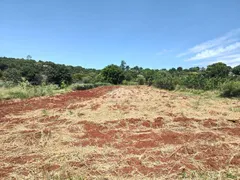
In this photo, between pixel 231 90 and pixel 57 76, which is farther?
pixel 57 76

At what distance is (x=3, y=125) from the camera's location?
5965mm

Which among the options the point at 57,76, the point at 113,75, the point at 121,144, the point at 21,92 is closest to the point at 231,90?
the point at 121,144

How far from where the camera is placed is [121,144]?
13.9 feet

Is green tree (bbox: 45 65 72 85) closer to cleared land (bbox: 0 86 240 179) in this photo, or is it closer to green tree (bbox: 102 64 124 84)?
green tree (bbox: 102 64 124 84)

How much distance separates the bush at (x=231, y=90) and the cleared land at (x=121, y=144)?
6187 mm

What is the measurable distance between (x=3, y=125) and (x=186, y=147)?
16.7 feet

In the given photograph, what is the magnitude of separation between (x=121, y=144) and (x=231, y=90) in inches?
425

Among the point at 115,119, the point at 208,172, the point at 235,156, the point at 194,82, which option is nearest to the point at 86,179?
the point at 208,172

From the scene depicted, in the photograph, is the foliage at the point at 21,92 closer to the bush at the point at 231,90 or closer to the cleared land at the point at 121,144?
the cleared land at the point at 121,144

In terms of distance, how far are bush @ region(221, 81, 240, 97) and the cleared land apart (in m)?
6.19

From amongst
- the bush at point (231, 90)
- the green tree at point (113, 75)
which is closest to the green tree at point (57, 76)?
the green tree at point (113, 75)

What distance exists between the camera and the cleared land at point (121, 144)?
3148mm

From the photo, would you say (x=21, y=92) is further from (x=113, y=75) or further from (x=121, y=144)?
(x=113, y=75)

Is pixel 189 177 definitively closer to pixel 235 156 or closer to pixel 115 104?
pixel 235 156
